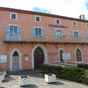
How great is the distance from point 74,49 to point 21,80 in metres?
16.9

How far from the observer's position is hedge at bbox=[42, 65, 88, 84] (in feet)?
53.4

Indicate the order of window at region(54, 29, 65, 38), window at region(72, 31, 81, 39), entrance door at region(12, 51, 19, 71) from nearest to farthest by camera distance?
entrance door at region(12, 51, 19, 71)
window at region(54, 29, 65, 38)
window at region(72, 31, 81, 39)

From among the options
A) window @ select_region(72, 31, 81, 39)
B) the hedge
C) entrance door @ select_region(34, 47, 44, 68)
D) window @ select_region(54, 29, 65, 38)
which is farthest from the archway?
window @ select_region(72, 31, 81, 39)

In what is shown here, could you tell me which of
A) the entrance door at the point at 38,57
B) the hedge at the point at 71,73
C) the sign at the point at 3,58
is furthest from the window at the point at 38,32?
the hedge at the point at 71,73

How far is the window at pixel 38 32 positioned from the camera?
26.5m

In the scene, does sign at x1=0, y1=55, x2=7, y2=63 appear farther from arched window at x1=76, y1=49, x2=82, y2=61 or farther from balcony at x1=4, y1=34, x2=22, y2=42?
arched window at x1=76, y1=49, x2=82, y2=61

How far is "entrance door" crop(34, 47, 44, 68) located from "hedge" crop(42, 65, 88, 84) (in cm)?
550

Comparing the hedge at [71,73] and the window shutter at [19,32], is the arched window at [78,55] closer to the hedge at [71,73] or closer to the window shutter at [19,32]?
the hedge at [71,73]

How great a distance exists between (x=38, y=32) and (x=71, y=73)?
1077cm

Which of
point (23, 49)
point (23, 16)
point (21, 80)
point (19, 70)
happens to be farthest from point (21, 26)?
point (21, 80)

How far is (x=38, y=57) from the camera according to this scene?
27109 millimetres

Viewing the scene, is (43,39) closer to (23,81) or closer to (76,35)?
(76,35)

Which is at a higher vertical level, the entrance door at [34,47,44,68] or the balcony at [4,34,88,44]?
the balcony at [4,34,88,44]

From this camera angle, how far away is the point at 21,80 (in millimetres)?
14906
